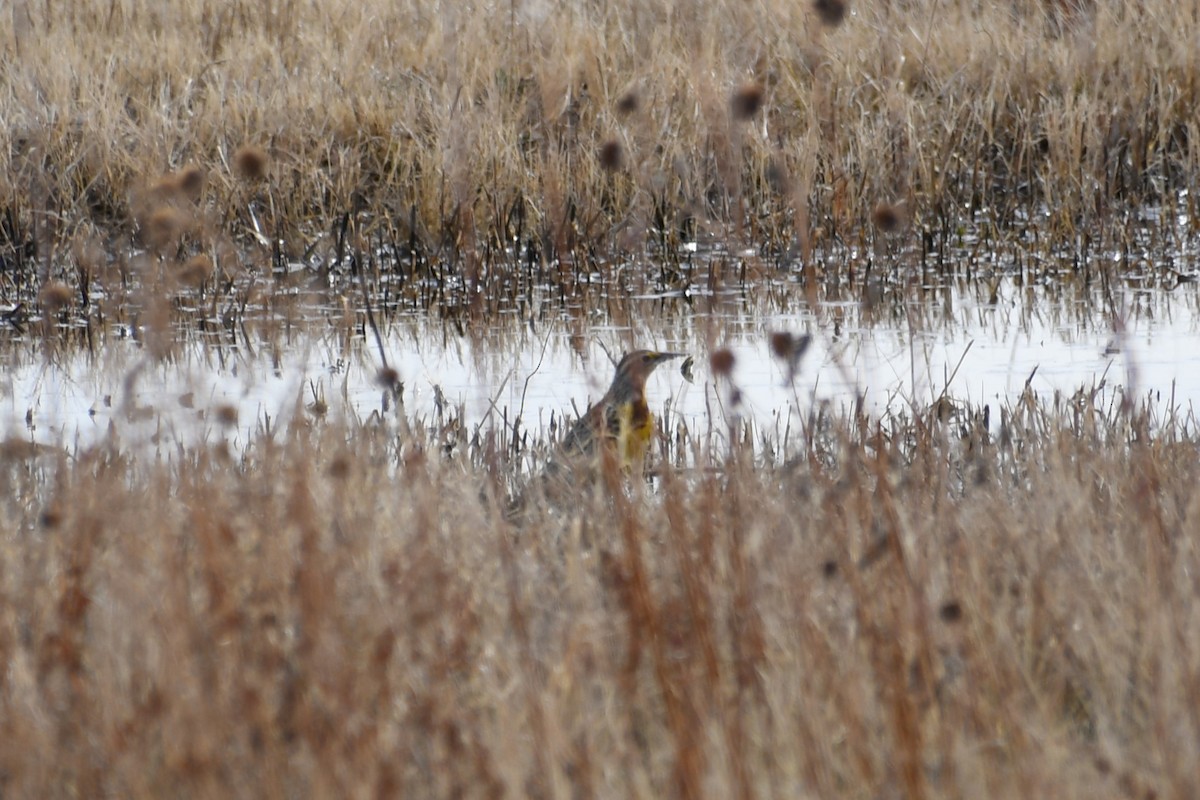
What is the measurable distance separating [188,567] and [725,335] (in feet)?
11.6

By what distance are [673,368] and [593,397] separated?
1.98ft

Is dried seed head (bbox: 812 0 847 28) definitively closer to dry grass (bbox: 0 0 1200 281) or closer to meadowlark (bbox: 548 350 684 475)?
meadowlark (bbox: 548 350 684 475)

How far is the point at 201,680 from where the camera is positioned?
8.18 ft

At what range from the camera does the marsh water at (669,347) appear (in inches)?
228

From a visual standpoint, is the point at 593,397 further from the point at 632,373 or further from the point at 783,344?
the point at 783,344

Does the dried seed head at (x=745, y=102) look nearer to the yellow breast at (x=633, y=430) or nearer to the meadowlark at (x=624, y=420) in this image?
the meadowlark at (x=624, y=420)

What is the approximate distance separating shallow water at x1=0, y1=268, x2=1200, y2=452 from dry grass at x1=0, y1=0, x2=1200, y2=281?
799 millimetres

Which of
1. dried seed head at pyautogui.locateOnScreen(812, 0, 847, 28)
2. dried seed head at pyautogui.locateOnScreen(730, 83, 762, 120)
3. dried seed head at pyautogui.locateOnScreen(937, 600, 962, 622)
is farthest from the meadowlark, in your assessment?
dried seed head at pyautogui.locateOnScreen(937, 600, 962, 622)

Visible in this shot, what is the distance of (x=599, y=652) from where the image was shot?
9.11 feet

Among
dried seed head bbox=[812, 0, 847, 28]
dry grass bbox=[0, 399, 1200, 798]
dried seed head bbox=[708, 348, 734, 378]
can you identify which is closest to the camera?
dry grass bbox=[0, 399, 1200, 798]

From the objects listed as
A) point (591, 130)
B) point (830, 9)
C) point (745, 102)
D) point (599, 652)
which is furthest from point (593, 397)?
point (591, 130)

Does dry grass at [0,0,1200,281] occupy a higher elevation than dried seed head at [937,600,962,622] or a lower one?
higher

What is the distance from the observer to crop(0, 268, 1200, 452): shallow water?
5.77m

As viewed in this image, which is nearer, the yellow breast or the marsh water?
the yellow breast
